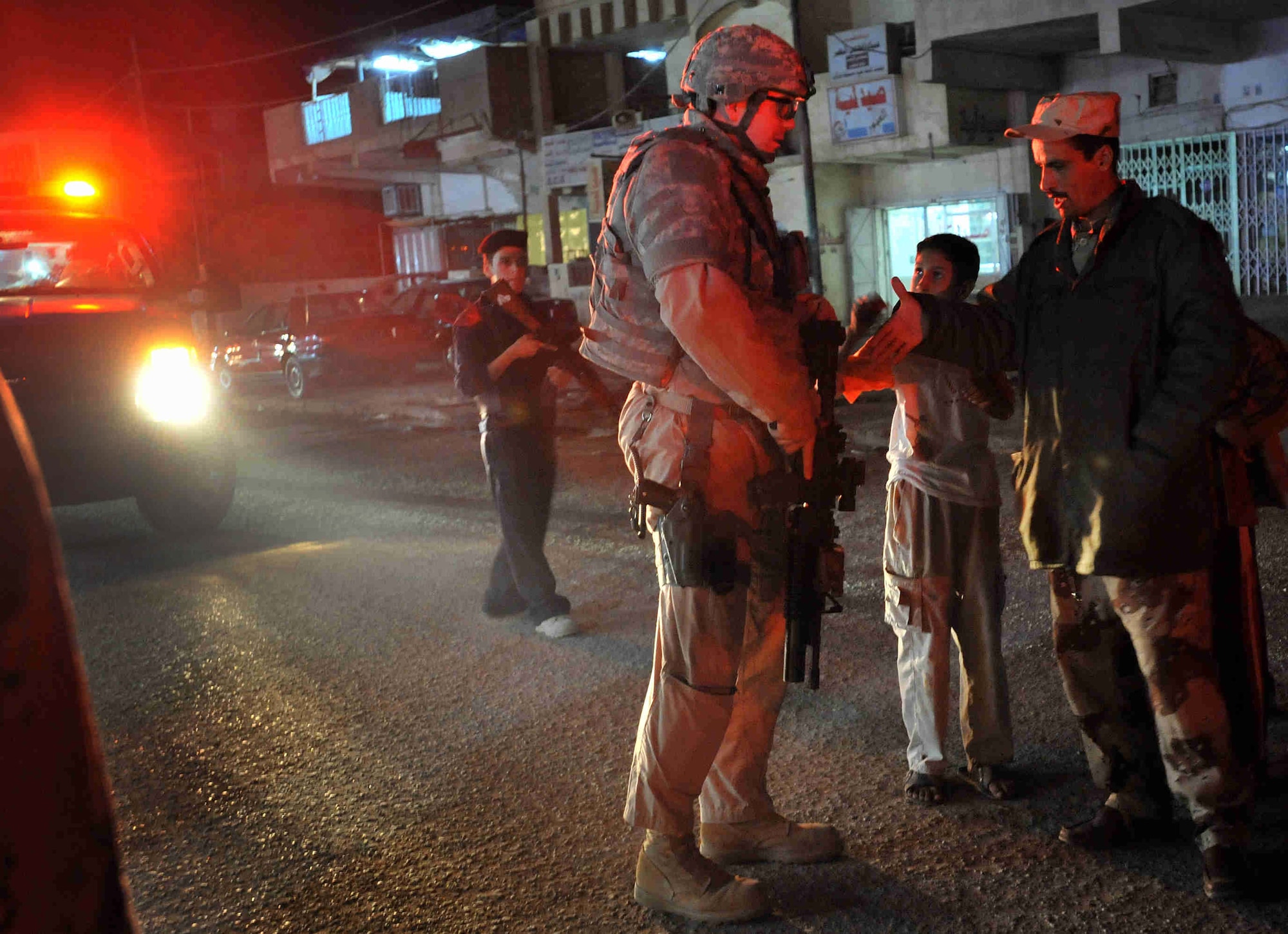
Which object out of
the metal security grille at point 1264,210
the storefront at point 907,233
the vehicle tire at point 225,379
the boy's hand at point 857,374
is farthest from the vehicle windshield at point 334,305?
the boy's hand at point 857,374

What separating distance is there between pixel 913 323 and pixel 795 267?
1.18 feet

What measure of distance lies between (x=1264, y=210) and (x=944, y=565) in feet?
50.8

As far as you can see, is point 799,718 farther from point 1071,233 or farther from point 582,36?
point 582,36

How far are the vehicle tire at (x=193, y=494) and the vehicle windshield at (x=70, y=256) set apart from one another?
1224 millimetres

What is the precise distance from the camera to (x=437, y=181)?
1421 inches

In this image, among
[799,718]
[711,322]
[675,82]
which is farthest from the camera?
[675,82]

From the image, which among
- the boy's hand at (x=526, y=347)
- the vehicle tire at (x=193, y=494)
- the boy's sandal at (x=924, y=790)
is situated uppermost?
the boy's hand at (x=526, y=347)

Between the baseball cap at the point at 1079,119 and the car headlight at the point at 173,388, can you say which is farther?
the car headlight at the point at 173,388

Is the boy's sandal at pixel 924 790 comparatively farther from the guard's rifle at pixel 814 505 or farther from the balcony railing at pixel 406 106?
the balcony railing at pixel 406 106

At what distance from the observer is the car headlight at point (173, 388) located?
8195mm

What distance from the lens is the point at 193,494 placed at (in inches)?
344

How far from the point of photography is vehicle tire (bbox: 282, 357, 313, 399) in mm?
20938

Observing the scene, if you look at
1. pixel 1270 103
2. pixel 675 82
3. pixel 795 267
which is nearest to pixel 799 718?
pixel 795 267

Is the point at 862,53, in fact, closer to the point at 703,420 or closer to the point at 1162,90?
the point at 1162,90
